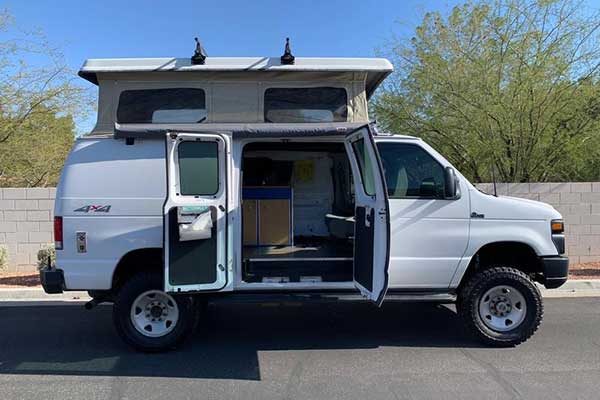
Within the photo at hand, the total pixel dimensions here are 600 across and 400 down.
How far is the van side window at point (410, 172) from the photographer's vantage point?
16.1ft

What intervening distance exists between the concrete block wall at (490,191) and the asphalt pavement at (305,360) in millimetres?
3303

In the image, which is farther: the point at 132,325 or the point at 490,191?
the point at 490,191

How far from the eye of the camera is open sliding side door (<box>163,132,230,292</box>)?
174 inches

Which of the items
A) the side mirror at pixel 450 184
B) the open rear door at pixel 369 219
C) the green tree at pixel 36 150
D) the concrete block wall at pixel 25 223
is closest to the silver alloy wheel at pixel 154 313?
the open rear door at pixel 369 219

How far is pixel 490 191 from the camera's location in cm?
952

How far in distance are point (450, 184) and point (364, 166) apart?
2.98ft

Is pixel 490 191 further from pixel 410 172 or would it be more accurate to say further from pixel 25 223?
pixel 25 223

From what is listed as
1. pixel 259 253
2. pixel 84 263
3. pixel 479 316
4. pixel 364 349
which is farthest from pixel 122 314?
pixel 479 316

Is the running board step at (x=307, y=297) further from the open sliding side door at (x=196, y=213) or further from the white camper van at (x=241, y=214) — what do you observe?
the open sliding side door at (x=196, y=213)

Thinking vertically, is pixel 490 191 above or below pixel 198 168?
below

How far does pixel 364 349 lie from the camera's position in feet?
16.1

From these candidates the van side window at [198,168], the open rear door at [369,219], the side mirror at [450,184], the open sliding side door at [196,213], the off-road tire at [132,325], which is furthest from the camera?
the side mirror at [450,184]

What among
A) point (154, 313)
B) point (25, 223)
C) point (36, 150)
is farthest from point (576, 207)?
point (36, 150)

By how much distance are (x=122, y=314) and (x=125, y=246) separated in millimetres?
697
